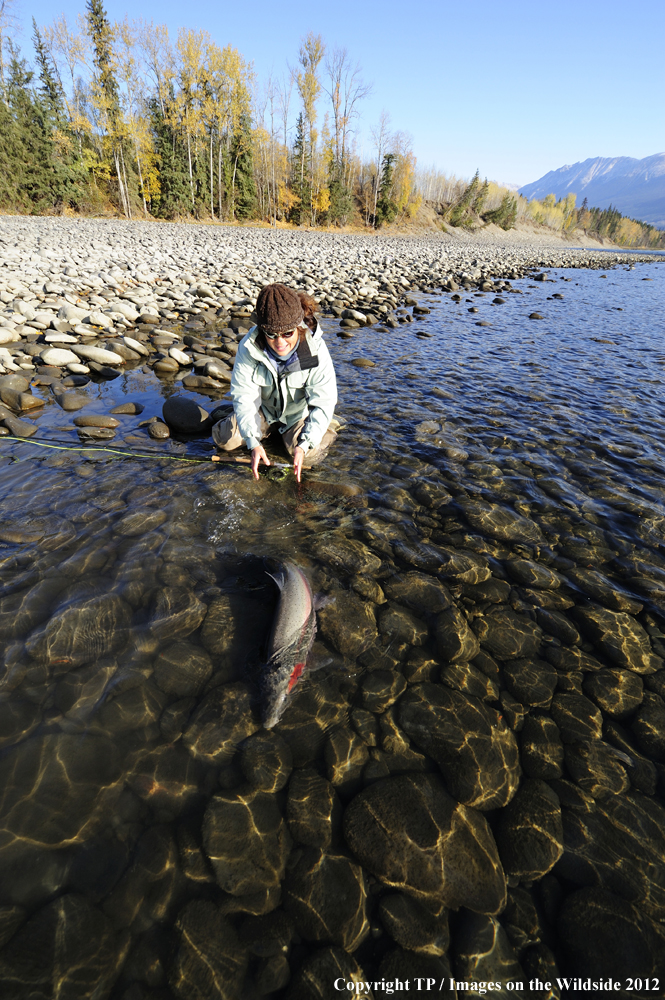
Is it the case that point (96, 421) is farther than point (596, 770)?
Yes

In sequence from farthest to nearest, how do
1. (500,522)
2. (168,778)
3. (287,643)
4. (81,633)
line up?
(500,522)
(81,633)
(287,643)
(168,778)

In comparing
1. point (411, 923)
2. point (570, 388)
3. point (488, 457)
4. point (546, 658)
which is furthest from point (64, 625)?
point (570, 388)

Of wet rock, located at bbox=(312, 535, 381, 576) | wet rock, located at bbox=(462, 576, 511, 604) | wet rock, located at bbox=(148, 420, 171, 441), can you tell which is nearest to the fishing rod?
wet rock, located at bbox=(148, 420, 171, 441)

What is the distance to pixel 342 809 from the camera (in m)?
2.44

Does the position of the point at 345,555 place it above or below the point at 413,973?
above

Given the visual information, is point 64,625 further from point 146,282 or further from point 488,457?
point 146,282

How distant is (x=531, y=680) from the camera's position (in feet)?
10.3

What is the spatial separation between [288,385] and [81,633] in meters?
3.29

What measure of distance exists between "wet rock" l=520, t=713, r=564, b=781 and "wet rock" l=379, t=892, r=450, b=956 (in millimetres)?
966

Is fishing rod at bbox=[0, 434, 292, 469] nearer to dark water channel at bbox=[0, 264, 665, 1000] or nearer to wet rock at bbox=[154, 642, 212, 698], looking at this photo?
dark water channel at bbox=[0, 264, 665, 1000]

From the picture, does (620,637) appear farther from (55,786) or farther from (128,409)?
(128,409)

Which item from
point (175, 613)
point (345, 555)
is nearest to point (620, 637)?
point (345, 555)

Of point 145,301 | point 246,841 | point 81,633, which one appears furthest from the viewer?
point 145,301

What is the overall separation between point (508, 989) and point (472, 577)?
8.60ft
